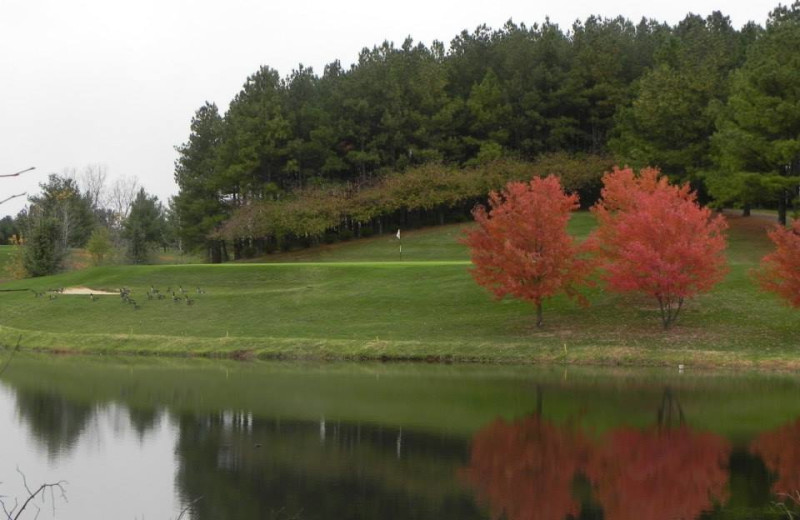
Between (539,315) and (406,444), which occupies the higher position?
(539,315)

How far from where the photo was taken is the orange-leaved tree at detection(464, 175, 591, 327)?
43.5 meters

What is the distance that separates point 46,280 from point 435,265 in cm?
3087

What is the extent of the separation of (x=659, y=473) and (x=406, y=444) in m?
6.85

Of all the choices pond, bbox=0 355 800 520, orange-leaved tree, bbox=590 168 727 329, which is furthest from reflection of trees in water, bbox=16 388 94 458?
orange-leaved tree, bbox=590 168 727 329

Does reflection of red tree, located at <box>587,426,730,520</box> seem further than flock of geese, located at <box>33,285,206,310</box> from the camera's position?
No

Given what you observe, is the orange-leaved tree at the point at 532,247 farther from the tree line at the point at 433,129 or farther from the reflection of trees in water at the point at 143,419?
the tree line at the point at 433,129

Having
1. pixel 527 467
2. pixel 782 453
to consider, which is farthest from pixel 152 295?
pixel 782 453

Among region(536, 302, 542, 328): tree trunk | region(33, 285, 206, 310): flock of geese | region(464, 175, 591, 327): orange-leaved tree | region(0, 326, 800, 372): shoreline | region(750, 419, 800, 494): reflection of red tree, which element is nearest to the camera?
region(750, 419, 800, 494): reflection of red tree

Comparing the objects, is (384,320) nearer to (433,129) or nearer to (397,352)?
(397,352)

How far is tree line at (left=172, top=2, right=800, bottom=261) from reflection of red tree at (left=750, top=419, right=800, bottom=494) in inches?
1886

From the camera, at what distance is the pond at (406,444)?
1859 cm

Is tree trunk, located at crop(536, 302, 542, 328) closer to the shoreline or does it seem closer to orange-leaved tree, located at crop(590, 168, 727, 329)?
the shoreline

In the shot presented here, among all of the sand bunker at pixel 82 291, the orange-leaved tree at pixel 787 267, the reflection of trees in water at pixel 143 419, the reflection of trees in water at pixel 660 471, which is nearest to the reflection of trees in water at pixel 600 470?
the reflection of trees in water at pixel 660 471

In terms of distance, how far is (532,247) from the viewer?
44062 millimetres
